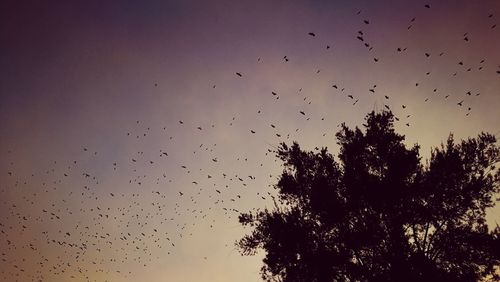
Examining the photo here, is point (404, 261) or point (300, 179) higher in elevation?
point (300, 179)

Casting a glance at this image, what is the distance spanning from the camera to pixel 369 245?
16297 mm

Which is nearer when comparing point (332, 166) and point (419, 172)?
point (419, 172)

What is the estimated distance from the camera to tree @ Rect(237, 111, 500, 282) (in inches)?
637

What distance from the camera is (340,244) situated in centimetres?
1694

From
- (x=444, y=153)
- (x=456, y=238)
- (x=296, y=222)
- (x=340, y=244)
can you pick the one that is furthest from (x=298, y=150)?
(x=456, y=238)

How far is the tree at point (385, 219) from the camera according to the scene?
1619cm

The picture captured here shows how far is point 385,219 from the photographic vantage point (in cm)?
1702

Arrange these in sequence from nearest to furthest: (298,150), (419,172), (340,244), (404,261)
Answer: (404,261) → (340,244) → (419,172) → (298,150)

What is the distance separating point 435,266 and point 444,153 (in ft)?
18.6

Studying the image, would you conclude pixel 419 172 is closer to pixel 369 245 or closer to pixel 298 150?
pixel 369 245

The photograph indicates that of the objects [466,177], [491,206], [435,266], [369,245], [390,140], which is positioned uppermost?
[390,140]

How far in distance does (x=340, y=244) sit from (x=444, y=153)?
712cm

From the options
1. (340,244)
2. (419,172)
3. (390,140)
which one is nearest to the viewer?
(340,244)

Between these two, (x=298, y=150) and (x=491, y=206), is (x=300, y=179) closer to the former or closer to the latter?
(x=298, y=150)
